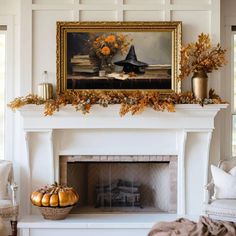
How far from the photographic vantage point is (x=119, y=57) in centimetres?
502

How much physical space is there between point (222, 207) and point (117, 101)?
1.49m

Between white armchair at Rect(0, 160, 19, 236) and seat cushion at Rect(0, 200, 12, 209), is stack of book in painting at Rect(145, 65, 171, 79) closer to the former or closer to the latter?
white armchair at Rect(0, 160, 19, 236)

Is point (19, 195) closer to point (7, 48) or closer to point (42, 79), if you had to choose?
point (42, 79)

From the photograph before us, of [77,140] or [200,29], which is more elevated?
[200,29]

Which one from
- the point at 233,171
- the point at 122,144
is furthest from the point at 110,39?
the point at 233,171

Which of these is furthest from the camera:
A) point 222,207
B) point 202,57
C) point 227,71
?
point 227,71

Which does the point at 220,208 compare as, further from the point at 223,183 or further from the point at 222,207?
the point at 223,183

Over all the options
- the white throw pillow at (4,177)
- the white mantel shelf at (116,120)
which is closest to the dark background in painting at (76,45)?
the white mantel shelf at (116,120)

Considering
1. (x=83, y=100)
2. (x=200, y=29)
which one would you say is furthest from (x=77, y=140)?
(x=200, y=29)

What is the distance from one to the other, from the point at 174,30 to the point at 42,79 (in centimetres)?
151

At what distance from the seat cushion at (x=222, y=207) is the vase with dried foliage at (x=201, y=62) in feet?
3.61

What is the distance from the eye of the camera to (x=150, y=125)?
16.1 feet

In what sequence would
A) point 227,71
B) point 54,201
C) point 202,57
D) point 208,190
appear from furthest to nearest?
point 227,71 < point 202,57 < point 208,190 < point 54,201

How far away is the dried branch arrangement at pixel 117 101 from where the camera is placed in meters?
4.75
